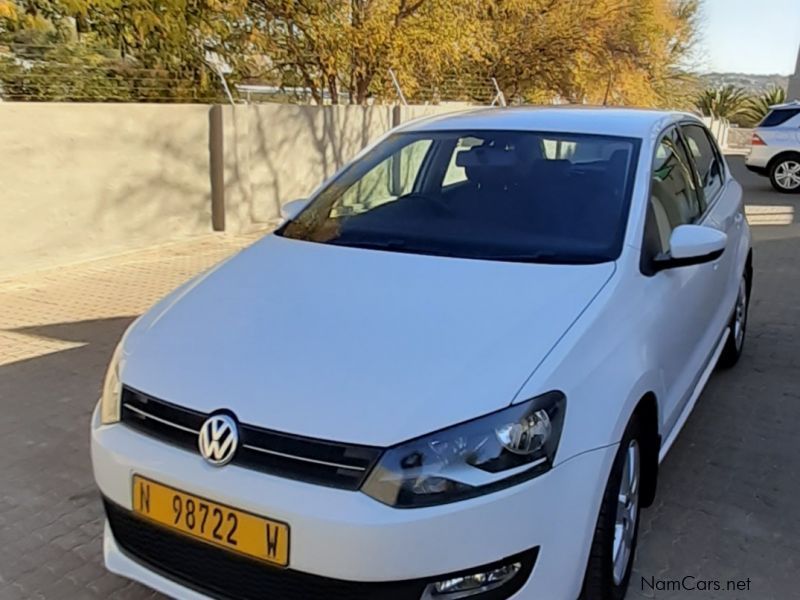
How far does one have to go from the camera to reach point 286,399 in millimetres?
2047

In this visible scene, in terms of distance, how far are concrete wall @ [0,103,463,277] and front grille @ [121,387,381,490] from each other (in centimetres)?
554

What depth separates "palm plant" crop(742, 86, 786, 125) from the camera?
87.2 feet

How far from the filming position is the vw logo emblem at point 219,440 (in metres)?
2.03

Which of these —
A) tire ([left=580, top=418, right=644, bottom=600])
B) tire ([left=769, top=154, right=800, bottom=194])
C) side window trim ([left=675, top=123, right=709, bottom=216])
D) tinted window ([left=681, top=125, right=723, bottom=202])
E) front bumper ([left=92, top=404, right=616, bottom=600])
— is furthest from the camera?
tire ([left=769, top=154, right=800, bottom=194])

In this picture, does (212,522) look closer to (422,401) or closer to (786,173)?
(422,401)

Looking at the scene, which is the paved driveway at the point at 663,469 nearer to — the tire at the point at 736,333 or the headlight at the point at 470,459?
the tire at the point at 736,333

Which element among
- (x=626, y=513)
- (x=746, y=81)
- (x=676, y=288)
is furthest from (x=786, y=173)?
(x=746, y=81)

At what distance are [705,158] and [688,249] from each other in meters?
1.86

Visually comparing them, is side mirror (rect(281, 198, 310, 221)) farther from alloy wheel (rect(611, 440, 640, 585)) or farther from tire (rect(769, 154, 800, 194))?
A: tire (rect(769, 154, 800, 194))

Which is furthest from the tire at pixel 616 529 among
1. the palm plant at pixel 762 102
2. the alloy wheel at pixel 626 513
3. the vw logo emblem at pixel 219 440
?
the palm plant at pixel 762 102

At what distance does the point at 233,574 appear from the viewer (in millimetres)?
2082

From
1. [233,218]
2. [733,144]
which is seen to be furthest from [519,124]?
[733,144]

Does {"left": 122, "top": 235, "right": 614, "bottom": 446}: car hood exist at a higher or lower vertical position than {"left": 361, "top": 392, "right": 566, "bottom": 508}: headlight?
higher

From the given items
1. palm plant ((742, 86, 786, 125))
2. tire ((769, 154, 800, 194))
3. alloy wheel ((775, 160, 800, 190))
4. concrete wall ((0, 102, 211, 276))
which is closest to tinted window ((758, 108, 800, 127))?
tire ((769, 154, 800, 194))
